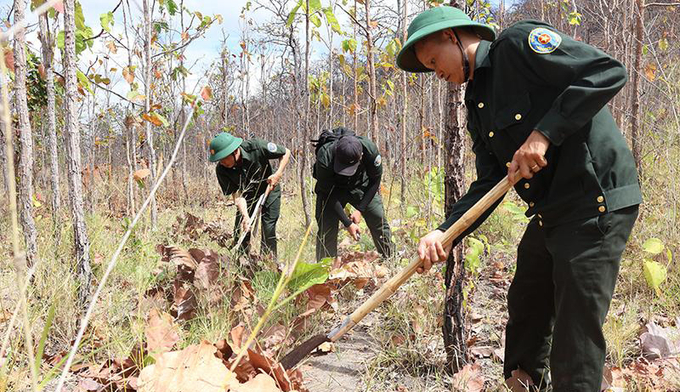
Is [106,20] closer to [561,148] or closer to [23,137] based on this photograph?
[23,137]

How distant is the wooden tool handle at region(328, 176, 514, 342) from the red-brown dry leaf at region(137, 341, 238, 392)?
0.52 m

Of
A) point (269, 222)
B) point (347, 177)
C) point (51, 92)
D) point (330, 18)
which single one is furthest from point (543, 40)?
point (269, 222)

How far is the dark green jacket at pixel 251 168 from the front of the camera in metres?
4.27

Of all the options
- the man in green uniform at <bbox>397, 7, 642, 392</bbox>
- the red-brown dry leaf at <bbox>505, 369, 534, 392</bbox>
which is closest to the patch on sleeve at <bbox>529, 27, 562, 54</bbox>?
the man in green uniform at <bbox>397, 7, 642, 392</bbox>

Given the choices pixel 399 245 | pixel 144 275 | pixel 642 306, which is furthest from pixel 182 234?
pixel 642 306

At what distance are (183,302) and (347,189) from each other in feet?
6.30

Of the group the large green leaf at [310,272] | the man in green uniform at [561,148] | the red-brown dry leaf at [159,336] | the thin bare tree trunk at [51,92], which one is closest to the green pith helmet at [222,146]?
the thin bare tree trunk at [51,92]

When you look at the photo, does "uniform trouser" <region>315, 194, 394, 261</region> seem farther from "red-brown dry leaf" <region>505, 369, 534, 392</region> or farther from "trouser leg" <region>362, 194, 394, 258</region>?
"red-brown dry leaf" <region>505, 369, 534, 392</region>

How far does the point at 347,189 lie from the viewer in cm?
410

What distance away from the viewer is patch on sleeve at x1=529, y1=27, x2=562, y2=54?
151cm

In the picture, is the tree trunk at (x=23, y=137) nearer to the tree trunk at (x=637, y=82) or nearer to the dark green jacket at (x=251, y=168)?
the dark green jacket at (x=251, y=168)

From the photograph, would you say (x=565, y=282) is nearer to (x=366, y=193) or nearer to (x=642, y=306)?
(x=642, y=306)

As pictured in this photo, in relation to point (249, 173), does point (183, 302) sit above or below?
below

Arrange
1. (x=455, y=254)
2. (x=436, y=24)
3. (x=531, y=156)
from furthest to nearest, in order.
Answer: (x=455, y=254)
(x=436, y=24)
(x=531, y=156)
